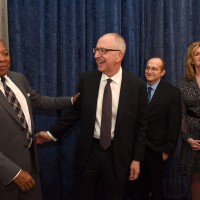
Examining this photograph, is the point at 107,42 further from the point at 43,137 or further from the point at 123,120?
the point at 43,137

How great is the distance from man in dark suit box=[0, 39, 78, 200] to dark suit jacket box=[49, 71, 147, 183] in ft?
1.29

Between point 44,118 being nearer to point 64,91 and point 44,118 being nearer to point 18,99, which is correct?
point 64,91

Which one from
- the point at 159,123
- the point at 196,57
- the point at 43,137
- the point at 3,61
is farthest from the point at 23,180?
the point at 196,57

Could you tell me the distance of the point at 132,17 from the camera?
2.99 m

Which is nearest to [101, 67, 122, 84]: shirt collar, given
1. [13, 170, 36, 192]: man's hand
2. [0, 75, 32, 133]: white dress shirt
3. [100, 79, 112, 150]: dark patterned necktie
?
[100, 79, 112, 150]: dark patterned necktie

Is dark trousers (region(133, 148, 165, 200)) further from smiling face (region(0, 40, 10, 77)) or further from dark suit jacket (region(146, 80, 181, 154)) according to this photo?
smiling face (region(0, 40, 10, 77))

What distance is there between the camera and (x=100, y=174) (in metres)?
2.38

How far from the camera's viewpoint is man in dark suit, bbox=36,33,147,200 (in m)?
2.29

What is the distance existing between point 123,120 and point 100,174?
1.53ft

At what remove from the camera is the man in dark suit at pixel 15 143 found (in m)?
1.89

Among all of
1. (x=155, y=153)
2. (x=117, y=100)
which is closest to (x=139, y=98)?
(x=117, y=100)

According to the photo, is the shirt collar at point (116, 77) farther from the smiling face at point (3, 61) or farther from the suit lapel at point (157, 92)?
the smiling face at point (3, 61)

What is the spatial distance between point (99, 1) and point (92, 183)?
1.65m

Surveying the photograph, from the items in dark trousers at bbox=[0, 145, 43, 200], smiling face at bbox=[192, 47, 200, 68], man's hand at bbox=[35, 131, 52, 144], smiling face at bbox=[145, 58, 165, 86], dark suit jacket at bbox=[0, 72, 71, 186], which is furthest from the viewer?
smiling face at bbox=[145, 58, 165, 86]
